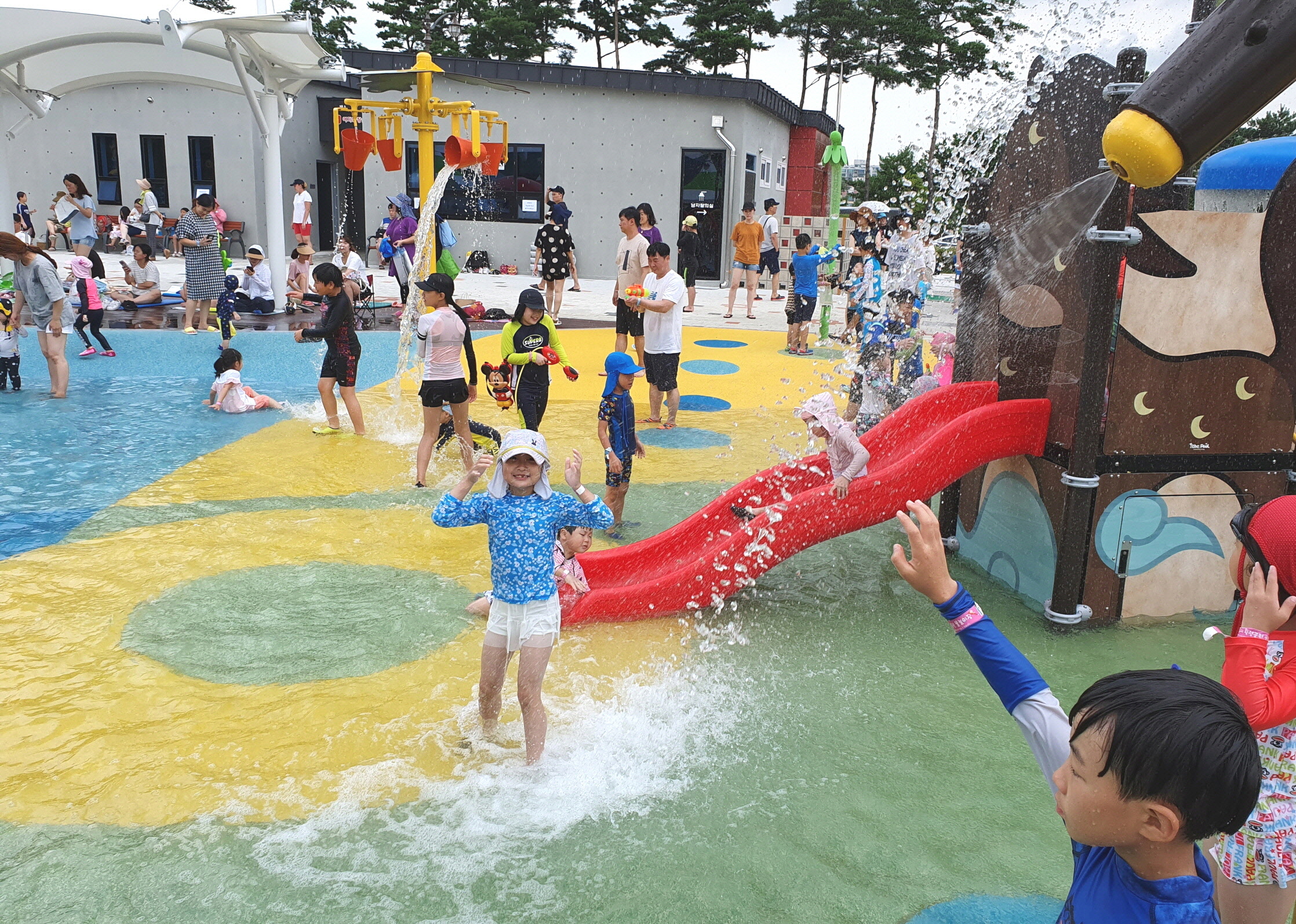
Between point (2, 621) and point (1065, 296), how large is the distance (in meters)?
6.01

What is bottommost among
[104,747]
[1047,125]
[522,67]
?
[104,747]

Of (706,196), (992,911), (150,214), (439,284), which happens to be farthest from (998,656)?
(150,214)

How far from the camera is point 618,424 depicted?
643 cm

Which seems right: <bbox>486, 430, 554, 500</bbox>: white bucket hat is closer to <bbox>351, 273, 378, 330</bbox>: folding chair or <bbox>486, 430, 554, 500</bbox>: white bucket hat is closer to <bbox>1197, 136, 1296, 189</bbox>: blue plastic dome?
<bbox>1197, 136, 1296, 189</bbox>: blue plastic dome

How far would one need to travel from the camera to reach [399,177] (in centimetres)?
2616

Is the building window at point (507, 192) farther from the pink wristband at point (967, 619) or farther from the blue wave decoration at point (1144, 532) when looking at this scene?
the pink wristband at point (967, 619)

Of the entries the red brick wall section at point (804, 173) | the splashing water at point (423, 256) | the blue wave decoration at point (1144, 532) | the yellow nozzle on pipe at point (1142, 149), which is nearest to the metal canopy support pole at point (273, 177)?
the splashing water at point (423, 256)

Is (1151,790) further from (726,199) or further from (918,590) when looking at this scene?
(726,199)

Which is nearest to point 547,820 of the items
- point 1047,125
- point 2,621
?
point 2,621

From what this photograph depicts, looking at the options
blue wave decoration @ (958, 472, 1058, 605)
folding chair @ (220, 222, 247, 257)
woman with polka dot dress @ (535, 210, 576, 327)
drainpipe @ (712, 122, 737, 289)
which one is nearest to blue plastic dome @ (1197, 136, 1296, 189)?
A: blue wave decoration @ (958, 472, 1058, 605)

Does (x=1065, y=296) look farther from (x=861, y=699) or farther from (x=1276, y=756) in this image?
(x=1276, y=756)

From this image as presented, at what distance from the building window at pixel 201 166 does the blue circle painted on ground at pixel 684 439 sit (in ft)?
75.1

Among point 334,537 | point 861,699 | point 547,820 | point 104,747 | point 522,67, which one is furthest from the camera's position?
point 522,67

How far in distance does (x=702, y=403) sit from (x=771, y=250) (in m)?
12.4
